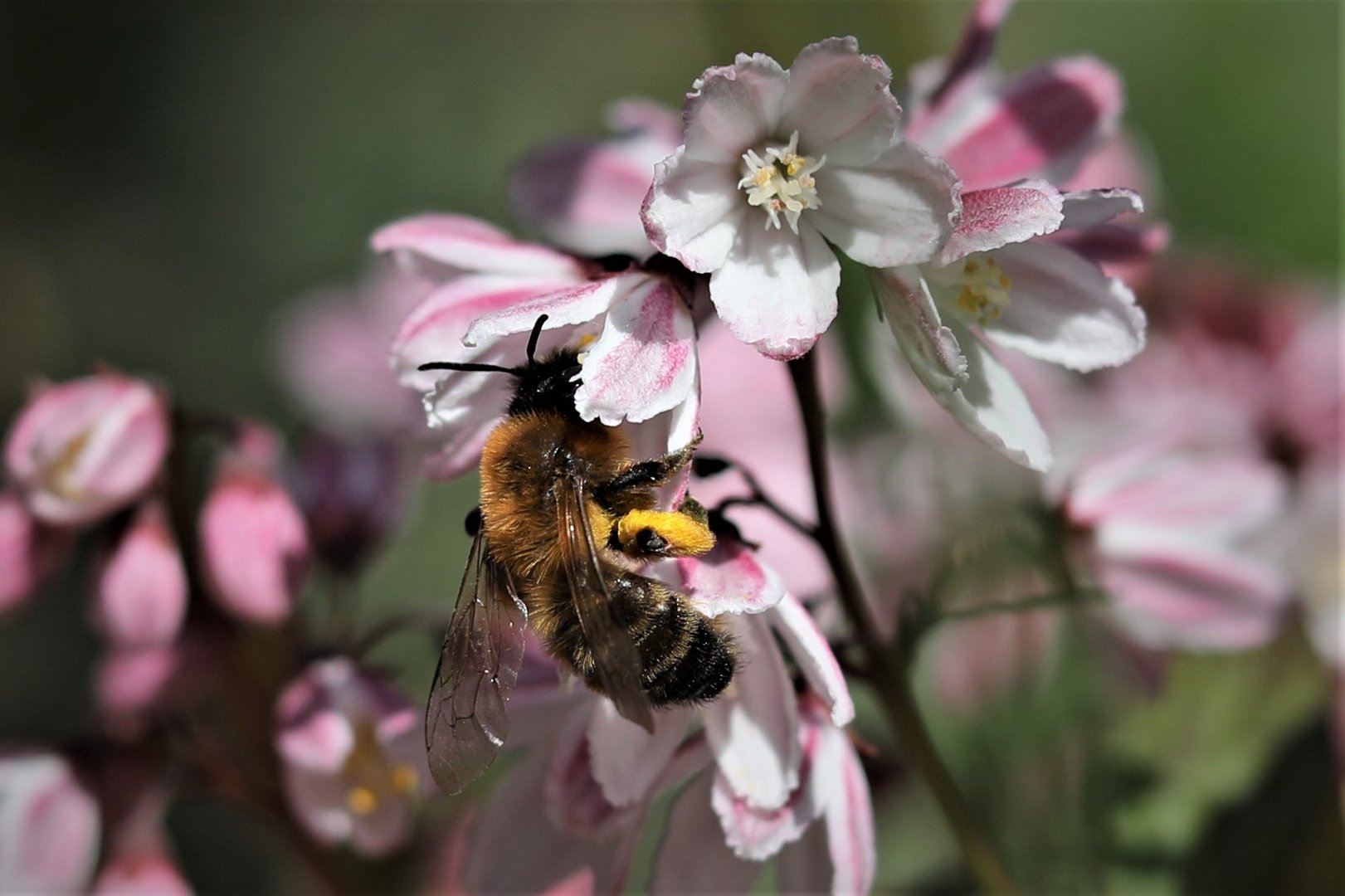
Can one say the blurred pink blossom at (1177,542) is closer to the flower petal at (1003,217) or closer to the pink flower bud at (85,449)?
the flower petal at (1003,217)

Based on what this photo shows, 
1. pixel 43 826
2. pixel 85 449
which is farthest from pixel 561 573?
pixel 43 826

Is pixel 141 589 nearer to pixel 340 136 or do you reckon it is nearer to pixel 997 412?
pixel 997 412

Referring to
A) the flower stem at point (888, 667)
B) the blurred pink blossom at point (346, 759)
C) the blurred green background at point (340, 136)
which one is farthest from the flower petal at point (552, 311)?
the blurred green background at point (340, 136)

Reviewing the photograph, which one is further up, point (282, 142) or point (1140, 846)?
point (282, 142)

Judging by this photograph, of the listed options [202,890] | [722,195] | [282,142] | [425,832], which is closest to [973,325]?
[722,195]

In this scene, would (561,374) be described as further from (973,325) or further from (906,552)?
(906,552)

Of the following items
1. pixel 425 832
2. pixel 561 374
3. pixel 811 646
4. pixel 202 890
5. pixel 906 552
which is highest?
pixel 561 374
